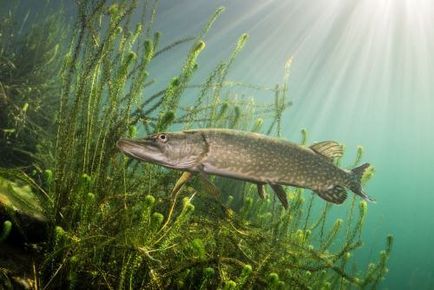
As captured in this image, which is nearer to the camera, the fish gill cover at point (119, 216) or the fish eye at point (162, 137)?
the fish gill cover at point (119, 216)

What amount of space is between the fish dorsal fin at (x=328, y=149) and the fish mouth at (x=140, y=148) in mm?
1397

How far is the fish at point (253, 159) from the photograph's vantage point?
273 cm

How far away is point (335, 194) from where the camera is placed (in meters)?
3.18

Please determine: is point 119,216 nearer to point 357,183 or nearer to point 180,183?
point 180,183

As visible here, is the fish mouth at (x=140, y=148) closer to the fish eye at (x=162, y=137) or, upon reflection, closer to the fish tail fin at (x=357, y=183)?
the fish eye at (x=162, y=137)

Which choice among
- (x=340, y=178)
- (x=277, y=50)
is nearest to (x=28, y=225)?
(x=340, y=178)

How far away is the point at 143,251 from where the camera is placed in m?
2.10

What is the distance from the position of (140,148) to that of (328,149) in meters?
1.66

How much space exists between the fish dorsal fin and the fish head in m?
1.03

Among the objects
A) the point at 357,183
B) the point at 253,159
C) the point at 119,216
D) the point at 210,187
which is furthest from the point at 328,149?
the point at 119,216

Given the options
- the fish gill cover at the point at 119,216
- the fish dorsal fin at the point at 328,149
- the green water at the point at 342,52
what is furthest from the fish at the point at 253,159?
the green water at the point at 342,52

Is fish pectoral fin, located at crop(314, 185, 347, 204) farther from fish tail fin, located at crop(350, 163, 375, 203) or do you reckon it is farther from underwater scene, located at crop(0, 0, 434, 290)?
fish tail fin, located at crop(350, 163, 375, 203)

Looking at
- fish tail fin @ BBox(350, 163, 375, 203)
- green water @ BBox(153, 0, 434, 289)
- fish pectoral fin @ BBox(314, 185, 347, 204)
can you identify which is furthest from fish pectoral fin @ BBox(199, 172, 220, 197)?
green water @ BBox(153, 0, 434, 289)

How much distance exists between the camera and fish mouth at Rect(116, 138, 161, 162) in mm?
2420
